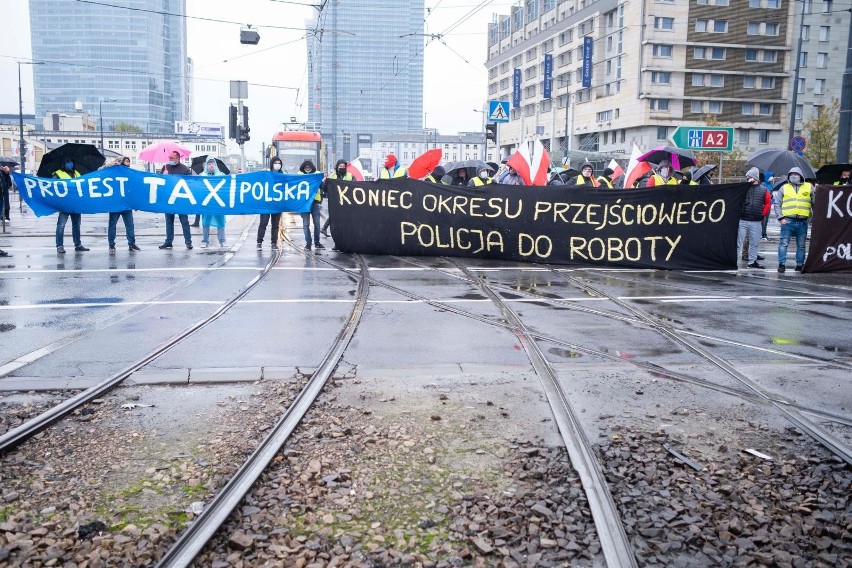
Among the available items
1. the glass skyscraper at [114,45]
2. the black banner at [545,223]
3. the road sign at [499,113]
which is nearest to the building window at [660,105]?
the road sign at [499,113]

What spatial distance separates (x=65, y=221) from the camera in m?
15.9

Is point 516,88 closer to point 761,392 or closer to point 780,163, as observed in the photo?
point 780,163

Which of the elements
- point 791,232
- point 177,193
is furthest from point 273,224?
point 791,232

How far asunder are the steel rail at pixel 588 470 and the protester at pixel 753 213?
884 cm

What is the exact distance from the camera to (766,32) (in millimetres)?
68312

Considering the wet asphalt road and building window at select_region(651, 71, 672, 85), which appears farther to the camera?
building window at select_region(651, 71, 672, 85)

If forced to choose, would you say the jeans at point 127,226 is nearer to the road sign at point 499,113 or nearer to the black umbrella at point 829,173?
the road sign at point 499,113

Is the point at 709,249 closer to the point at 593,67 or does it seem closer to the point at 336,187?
the point at 336,187

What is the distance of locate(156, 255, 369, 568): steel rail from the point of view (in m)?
3.52

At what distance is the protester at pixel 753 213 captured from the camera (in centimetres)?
1449

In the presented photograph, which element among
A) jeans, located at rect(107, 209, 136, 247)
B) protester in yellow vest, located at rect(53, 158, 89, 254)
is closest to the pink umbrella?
protester in yellow vest, located at rect(53, 158, 89, 254)

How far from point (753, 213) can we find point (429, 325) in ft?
28.5

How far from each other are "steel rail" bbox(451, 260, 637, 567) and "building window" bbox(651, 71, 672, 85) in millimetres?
64553

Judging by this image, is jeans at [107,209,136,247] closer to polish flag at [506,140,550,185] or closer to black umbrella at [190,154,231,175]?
black umbrella at [190,154,231,175]
